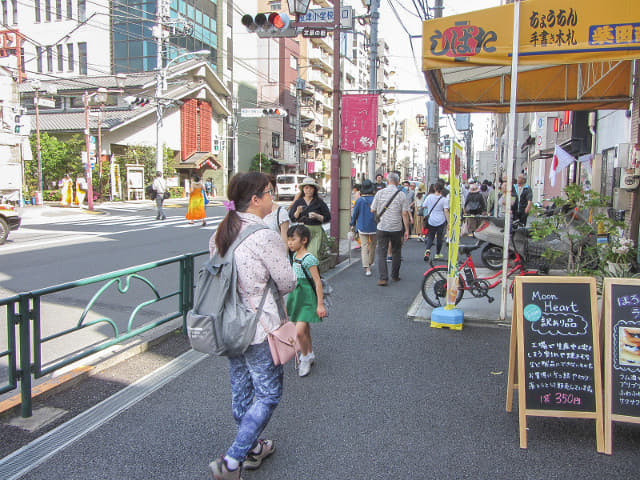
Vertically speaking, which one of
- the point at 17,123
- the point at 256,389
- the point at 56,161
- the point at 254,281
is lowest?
the point at 256,389

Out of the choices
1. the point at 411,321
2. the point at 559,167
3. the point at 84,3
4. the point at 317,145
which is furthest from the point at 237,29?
the point at 411,321

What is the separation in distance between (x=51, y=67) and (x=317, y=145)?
30.2m

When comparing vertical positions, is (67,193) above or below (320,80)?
below

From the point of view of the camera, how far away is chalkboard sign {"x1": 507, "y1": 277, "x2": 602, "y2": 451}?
10.9ft

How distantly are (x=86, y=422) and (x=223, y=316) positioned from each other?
182 cm

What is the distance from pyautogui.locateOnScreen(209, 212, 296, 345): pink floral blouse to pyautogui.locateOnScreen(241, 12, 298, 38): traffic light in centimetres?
796

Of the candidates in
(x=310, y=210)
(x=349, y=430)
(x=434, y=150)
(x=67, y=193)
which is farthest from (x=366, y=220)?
(x=67, y=193)

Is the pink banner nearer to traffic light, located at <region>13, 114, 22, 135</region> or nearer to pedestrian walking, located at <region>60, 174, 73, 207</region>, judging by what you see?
traffic light, located at <region>13, 114, 22, 135</region>

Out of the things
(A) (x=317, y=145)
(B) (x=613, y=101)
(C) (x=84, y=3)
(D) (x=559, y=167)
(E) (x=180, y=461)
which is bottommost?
(E) (x=180, y=461)

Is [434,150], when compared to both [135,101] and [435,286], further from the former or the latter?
[135,101]

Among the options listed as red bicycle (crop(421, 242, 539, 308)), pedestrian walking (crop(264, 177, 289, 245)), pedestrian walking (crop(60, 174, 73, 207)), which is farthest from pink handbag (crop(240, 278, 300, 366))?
pedestrian walking (crop(60, 174, 73, 207))

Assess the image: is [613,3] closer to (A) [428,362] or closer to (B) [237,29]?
(A) [428,362]

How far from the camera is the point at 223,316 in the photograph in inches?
104

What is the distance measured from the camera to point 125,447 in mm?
3305
